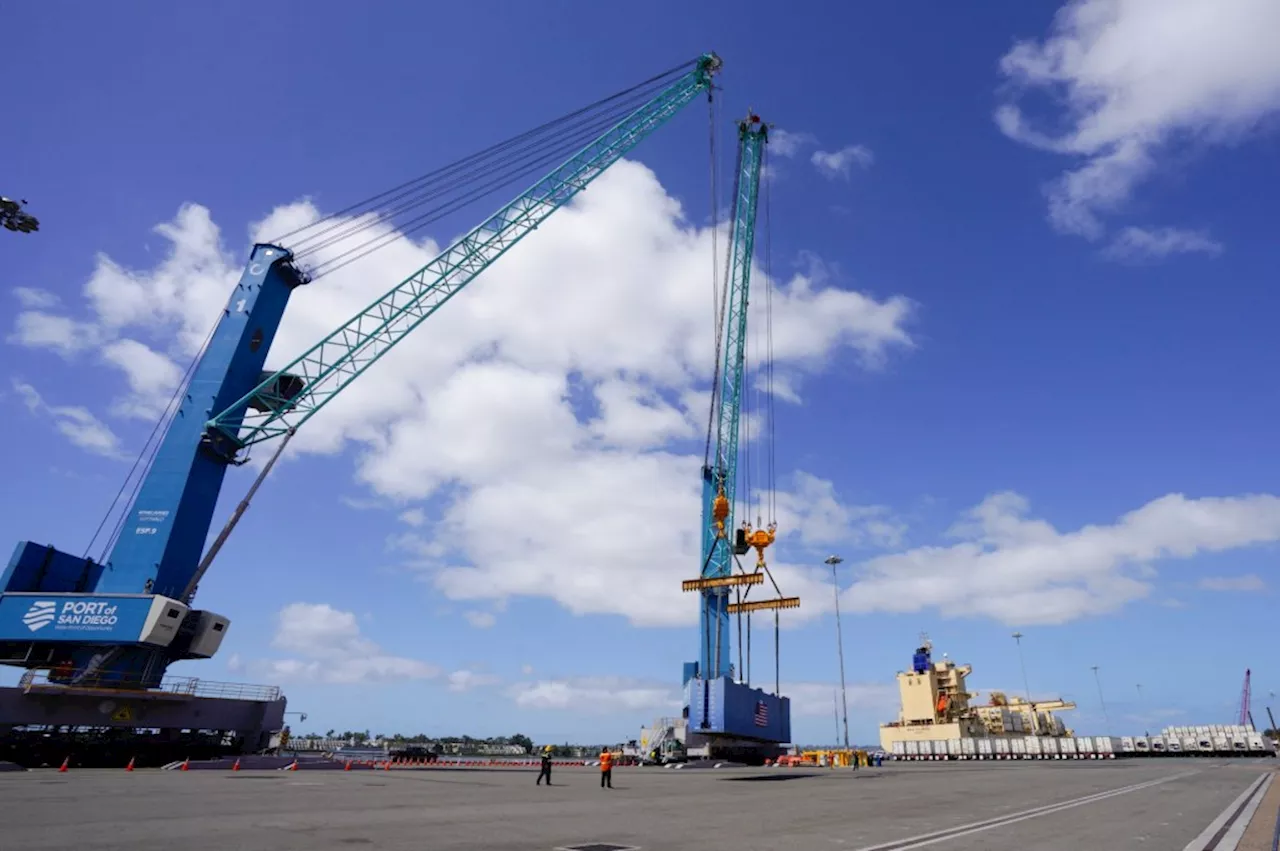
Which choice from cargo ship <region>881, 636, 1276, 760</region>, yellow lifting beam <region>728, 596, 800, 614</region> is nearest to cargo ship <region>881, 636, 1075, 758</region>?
cargo ship <region>881, 636, 1276, 760</region>

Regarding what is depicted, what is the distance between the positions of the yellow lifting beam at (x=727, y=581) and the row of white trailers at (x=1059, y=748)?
5264 centimetres

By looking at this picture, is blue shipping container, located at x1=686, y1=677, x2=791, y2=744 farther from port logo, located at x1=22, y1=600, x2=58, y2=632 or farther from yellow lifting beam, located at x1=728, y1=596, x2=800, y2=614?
port logo, located at x1=22, y1=600, x2=58, y2=632

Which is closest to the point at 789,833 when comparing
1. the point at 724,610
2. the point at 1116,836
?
the point at 1116,836

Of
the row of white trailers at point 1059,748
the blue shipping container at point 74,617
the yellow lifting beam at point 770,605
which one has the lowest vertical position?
the row of white trailers at point 1059,748

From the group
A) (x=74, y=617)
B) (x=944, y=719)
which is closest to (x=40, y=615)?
(x=74, y=617)

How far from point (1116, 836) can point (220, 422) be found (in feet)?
167

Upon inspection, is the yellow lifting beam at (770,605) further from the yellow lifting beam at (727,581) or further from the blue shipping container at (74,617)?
the blue shipping container at (74,617)

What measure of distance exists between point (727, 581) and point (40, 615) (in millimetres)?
47364

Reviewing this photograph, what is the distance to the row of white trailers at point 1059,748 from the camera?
91.1 meters

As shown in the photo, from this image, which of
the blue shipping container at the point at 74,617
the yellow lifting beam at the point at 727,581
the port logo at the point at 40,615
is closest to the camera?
the blue shipping container at the point at 74,617

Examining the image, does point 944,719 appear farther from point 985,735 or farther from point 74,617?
point 74,617

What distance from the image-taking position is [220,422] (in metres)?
45.8

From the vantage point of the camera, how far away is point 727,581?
197ft

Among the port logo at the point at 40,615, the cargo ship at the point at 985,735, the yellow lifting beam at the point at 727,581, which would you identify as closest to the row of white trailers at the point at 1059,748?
the cargo ship at the point at 985,735
